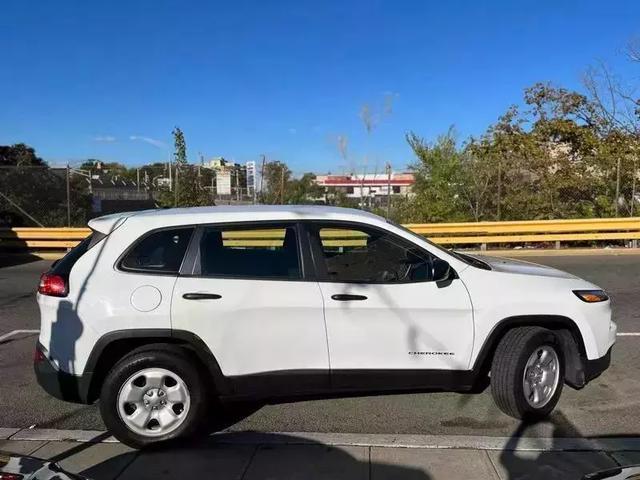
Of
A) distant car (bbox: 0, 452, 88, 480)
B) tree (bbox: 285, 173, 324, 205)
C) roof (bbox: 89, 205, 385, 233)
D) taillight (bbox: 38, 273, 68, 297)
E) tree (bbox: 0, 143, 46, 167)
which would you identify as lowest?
distant car (bbox: 0, 452, 88, 480)

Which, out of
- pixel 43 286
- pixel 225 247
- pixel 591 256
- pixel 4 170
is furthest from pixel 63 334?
pixel 4 170

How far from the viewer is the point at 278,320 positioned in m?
4.29

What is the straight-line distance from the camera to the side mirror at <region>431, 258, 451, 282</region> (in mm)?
4469

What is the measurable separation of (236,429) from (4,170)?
1569cm

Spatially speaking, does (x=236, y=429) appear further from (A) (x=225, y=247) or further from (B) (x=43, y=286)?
(B) (x=43, y=286)

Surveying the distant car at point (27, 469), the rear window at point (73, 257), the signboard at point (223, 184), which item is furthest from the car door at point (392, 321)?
the signboard at point (223, 184)

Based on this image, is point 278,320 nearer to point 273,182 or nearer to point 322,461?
point 322,461

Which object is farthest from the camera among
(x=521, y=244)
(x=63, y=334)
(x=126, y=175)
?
(x=126, y=175)

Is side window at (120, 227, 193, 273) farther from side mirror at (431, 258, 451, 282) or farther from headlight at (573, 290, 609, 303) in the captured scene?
headlight at (573, 290, 609, 303)

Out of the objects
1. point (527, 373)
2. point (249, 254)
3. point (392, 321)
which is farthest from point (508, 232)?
point (249, 254)

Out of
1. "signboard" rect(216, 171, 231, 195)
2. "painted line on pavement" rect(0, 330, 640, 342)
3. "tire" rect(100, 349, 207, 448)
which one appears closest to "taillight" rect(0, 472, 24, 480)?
"tire" rect(100, 349, 207, 448)

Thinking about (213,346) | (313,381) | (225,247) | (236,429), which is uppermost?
(225,247)

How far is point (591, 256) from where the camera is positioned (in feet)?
49.4

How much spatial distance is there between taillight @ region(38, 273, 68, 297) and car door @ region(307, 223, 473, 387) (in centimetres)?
179
